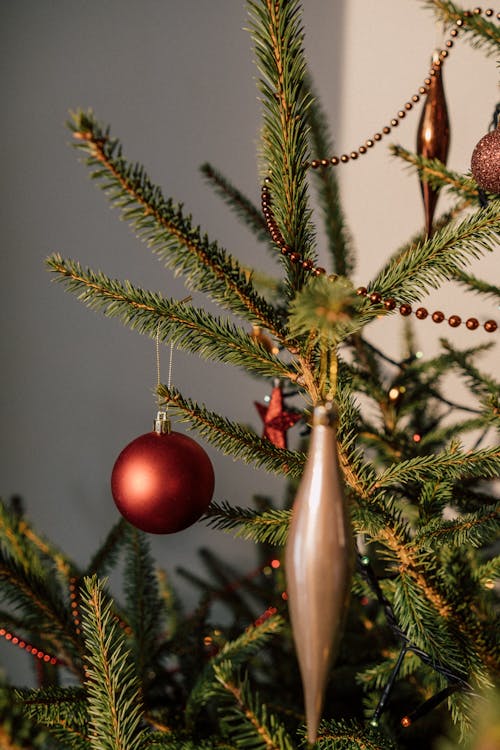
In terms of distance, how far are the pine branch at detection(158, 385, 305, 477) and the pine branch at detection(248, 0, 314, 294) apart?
0.09m

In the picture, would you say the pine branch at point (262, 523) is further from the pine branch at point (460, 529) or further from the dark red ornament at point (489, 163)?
the dark red ornament at point (489, 163)

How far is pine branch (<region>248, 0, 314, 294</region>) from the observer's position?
25cm

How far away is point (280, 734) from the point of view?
1.00 ft

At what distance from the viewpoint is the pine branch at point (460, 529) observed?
1.01 ft

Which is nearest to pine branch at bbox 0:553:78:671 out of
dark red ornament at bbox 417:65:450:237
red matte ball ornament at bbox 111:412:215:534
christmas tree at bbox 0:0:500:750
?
christmas tree at bbox 0:0:500:750

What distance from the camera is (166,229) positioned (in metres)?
0.25

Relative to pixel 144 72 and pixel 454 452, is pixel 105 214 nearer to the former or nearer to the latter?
pixel 144 72

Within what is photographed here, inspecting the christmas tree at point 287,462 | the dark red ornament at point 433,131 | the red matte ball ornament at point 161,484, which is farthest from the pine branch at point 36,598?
the dark red ornament at point 433,131

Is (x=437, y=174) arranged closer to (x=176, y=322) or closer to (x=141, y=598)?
(x=176, y=322)

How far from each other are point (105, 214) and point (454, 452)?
2.54ft

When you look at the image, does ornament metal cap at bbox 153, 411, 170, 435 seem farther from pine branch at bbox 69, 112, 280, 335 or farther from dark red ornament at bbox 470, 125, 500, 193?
dark red ornament at bbox 470, 125, 500, 193

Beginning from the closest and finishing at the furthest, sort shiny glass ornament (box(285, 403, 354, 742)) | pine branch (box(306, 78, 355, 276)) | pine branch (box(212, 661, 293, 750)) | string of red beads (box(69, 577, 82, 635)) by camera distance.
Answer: shiny glass ornament (box(285, 403, 354, 742))
pine branch (box(212, 661, 293, 750))
string of red beads (box(69, 577, 82, 635))
pine branch (box(306, 78, 355, 276))

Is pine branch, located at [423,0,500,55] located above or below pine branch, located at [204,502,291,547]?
above

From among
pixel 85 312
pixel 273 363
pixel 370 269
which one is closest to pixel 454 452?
pixel 273 363
